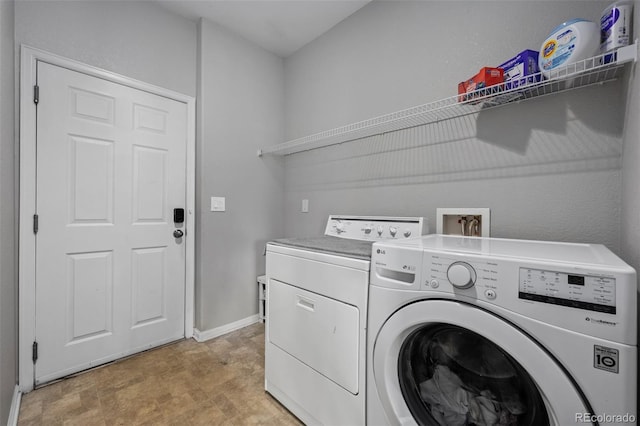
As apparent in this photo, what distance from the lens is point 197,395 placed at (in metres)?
1.51

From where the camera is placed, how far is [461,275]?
0.75 metres

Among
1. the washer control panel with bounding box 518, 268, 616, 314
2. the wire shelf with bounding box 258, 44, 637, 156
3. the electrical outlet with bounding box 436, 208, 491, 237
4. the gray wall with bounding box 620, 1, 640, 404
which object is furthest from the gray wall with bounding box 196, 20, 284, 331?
the gray wall with bounding box 620, 1, 640, 404

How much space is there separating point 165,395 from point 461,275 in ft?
5.56

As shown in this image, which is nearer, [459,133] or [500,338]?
[500,338]

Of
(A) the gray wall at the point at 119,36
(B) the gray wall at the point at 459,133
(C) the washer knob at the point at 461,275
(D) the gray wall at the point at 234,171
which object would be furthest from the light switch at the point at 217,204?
(C) the washer knob at the point at 461,275

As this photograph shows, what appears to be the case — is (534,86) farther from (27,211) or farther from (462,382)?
(27,211)

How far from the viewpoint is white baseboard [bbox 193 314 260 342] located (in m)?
2.13

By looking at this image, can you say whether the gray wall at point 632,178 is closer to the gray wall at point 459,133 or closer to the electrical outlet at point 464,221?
the gray wall at point 459,133

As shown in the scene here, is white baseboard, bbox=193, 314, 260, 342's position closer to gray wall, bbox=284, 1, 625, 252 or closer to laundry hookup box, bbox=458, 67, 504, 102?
gray wall, bbox=284, 1, 625, 252

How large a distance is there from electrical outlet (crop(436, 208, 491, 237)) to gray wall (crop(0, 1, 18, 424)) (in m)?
2.07

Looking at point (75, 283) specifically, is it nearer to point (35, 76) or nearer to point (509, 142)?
point (35, 76)

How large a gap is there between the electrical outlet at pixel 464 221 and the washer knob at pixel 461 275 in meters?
0.77

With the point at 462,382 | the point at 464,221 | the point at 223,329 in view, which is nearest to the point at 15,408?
the point at 223,329

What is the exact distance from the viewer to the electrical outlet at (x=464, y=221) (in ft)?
4.58
